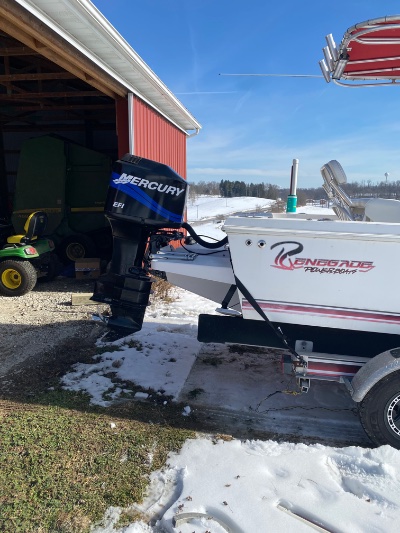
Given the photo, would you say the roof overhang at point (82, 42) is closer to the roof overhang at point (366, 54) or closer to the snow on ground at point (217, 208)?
the roof overhang at point (366, 54)

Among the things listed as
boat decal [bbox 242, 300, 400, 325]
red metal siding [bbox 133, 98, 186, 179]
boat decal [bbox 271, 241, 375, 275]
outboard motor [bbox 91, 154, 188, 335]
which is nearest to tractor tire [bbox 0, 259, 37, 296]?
red metal siding [bbox 133, 98, 186, 179]

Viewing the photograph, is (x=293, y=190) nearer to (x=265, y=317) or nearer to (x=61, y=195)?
Answer: (x=265, y=317)

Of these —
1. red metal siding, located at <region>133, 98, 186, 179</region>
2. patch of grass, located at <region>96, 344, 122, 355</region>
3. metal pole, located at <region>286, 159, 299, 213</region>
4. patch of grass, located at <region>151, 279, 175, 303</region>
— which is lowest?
patch of grass, located at <region>96, 344, 122, 355</region>

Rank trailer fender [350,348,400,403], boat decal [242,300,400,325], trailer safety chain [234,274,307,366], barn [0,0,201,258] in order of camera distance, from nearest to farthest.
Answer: trailer fender [350,348,400,403]
boat decal [242,300,400,325]
trailer safety chain [234,274,307,366]
barn [0,0,201,258]

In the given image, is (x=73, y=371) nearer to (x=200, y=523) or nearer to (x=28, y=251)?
(x=200, y=523)

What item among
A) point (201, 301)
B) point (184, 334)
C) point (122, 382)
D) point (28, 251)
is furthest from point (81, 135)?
point (122, 382)

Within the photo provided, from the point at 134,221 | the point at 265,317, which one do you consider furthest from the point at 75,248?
the point at 265,317

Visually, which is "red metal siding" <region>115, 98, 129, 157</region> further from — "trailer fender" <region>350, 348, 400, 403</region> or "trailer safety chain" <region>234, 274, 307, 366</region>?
"trailer fender" <region>350, 348, 400, 403</region>

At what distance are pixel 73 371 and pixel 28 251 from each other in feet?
11.3

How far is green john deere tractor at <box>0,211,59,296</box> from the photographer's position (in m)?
6.57

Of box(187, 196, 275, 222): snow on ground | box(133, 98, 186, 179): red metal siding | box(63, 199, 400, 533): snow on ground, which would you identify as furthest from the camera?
box(187, 196, 275, 222): snow on ground

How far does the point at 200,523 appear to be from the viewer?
83.5 inches

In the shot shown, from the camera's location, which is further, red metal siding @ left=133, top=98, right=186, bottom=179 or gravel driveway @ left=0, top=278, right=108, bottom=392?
red metal siding @ left=133, top=98, right=186, bottom=179

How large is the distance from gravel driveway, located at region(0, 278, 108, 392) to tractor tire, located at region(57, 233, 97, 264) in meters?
1.55
